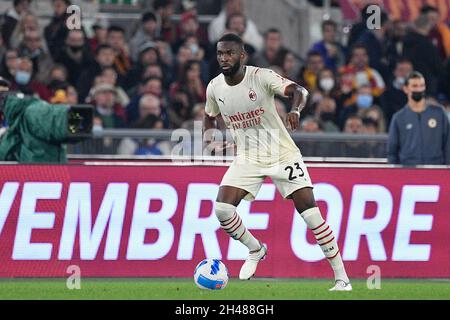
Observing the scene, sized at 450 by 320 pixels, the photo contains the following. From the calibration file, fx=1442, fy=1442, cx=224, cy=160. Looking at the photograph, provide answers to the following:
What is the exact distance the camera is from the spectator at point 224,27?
22.8m

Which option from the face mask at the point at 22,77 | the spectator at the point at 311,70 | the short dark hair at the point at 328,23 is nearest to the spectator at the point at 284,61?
the spectator at the point at 311,70

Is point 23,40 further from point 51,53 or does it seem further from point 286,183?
point 286,183

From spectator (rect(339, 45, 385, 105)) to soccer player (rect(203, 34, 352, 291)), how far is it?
25.6 feet

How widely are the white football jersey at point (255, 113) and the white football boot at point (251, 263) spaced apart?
3.10 ft

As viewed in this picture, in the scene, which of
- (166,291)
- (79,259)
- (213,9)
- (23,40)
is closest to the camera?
(166,291)

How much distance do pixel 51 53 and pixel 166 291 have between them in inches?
328

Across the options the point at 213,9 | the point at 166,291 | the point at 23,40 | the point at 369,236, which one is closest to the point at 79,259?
the point at 166,291

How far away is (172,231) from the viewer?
1600cm

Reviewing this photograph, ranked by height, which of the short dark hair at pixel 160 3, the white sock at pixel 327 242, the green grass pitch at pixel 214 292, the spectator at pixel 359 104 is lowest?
the green grass pitch at pixel 214 292

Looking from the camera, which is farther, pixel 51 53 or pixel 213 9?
pixel 213 9

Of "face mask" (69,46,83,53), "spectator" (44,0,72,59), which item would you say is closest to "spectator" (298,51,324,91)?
"face mask" (69,46,83,53)

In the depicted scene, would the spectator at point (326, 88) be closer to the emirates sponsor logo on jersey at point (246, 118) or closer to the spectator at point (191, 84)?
the spectator at point (191, 84)

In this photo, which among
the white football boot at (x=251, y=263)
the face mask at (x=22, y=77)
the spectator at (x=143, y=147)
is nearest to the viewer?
the white football boot at (x=251, y=263)

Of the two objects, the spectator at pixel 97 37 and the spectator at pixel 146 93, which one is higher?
the spectator at pixel 97 37
